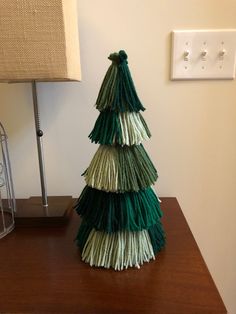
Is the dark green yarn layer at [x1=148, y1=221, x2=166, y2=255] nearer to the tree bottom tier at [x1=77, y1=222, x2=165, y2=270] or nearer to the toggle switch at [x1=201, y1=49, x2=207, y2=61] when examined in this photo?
the tree bottom tier at [x1=77, y1=222, x2=165, y2=270]

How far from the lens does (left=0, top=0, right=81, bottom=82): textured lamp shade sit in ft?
1.53

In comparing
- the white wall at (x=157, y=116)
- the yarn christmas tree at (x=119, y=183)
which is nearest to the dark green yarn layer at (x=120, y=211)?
the yarn christmas tree at (x=119, y=183)

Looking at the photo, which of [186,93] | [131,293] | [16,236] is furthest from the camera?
[186,93]

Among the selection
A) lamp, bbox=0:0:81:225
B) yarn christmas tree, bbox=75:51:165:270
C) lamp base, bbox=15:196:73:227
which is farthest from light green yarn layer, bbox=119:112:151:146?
lamp base, bbox=15:196:73:227

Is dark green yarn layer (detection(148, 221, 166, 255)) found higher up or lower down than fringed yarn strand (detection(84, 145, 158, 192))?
lower down

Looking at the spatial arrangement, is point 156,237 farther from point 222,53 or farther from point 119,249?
point 222,53

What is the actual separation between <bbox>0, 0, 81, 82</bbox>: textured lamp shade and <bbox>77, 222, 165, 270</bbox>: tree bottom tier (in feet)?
0.97

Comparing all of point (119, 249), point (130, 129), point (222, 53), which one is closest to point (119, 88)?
point (130, 129)

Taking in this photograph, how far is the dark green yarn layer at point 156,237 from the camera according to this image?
51 centimetres

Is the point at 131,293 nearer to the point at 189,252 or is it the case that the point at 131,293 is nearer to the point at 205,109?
the point at 189,252

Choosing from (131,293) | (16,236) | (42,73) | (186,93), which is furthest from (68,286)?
(186,93)

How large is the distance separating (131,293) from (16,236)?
0.30 m

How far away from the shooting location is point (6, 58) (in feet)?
1.57

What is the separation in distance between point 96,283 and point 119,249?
65 millimetres
